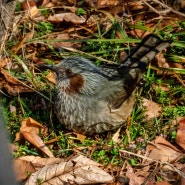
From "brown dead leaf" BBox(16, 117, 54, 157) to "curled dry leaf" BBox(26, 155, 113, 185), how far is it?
1.19ft

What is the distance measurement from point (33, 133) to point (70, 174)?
0.78 m

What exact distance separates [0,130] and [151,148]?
364cm

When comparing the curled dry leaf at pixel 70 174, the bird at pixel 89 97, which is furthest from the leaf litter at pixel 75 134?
the bird at pixel 89 97

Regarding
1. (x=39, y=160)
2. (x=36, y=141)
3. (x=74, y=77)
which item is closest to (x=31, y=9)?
(x=74, y=77)

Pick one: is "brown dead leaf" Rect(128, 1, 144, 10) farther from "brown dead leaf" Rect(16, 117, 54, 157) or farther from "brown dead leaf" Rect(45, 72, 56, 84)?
"brown dead leaf" Rect(16, 117, 54, 157)

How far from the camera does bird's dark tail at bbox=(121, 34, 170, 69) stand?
476 centimetres

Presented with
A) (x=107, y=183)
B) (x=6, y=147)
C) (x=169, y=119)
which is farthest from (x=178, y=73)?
(x=6, y=147)

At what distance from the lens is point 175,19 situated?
18.7 ft

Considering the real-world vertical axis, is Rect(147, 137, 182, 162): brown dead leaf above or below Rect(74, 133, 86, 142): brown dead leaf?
below

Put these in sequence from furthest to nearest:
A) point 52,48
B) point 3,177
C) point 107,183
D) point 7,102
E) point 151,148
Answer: point 52,48 → point 7,102 → point 151,148 → point 107,183 → point 3,177

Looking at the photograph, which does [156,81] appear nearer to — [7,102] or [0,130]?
[7,102]

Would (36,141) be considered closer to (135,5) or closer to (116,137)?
(116,137)

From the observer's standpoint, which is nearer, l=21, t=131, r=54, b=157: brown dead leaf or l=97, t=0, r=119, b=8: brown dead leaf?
l=21, t=131, r=54, b=157: brown dead leaf

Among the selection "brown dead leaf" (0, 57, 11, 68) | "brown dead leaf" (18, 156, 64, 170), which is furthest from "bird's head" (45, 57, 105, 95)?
"brown dead leaf" (0, 57, 11, 68)
